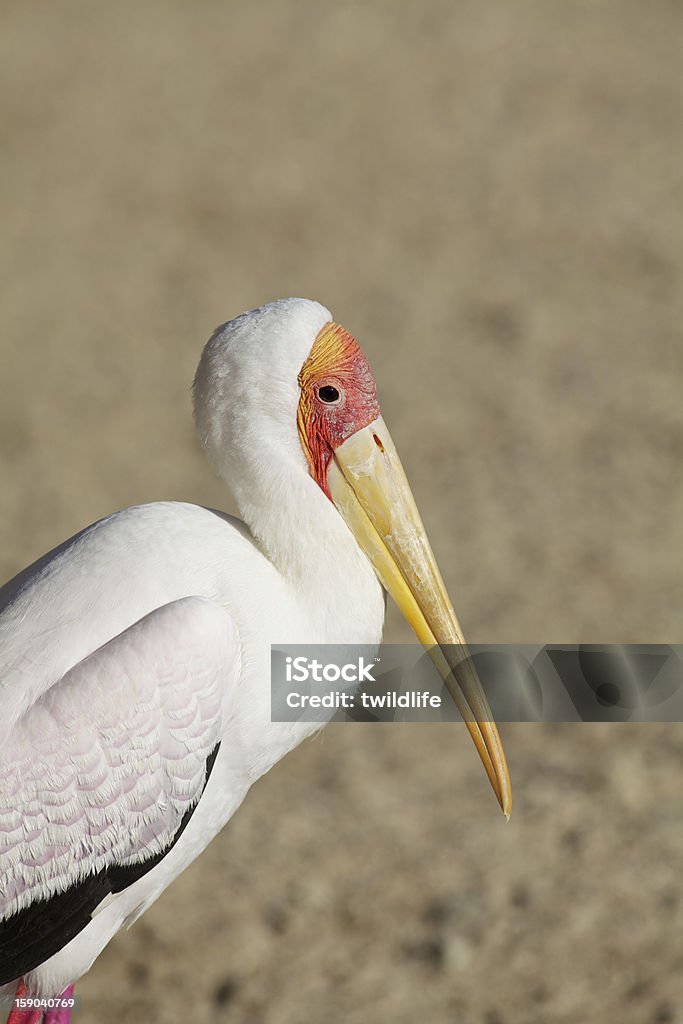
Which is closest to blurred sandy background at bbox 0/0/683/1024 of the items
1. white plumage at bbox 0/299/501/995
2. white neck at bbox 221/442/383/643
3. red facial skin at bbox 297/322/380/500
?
white plumage at bbox 0/299/501/995

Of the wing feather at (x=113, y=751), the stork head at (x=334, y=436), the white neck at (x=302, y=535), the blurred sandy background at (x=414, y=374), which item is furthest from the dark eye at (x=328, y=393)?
the blurred sandy background at (x=414, y=374)

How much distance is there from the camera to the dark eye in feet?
9.40

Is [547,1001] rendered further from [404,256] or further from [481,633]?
[404,256]

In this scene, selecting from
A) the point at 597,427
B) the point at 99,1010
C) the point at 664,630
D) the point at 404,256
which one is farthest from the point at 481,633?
the point at 404,256

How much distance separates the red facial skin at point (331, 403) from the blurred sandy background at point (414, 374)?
→ 178cm

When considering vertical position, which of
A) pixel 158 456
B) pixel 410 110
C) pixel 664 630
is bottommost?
pixel 664 630

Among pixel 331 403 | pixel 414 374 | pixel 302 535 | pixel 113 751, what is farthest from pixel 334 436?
pixel 414 374

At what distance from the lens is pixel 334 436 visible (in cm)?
290

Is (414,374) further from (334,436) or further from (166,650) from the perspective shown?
(166,650)

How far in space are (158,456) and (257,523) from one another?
3657 mm

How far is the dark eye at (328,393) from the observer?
2865 millimetres

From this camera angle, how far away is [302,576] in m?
2.89

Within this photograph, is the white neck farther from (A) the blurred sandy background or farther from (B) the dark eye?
(A) the blurred sandy background

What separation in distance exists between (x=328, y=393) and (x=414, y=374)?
167 inches
